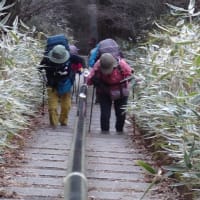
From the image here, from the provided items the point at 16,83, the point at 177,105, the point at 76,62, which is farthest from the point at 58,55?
the point at 177,105

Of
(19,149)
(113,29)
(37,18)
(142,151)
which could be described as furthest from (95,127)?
(113,29)

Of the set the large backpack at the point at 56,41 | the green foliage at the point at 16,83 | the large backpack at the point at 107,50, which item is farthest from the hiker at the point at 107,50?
the green foliage at the point at 16,83

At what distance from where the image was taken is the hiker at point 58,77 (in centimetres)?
1000

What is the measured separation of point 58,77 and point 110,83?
3.04 feet

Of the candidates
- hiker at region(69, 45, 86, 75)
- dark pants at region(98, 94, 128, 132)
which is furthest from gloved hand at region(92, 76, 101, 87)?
hiker at region(69, 45, 86, 75)

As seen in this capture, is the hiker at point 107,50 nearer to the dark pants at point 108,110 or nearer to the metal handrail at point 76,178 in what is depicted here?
the dark pants at point 108,110

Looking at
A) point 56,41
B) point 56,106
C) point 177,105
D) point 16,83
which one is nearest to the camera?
point 177,105

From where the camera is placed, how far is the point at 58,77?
33.3 ft

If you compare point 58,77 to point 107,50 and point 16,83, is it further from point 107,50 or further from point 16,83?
point 16,83

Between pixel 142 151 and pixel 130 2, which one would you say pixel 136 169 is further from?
pixel 130 2

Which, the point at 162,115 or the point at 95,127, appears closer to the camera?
the point at 162,115

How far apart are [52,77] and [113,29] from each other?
37.7ft

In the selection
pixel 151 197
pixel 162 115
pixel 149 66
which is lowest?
pixel 151 197

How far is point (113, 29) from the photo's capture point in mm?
21406
